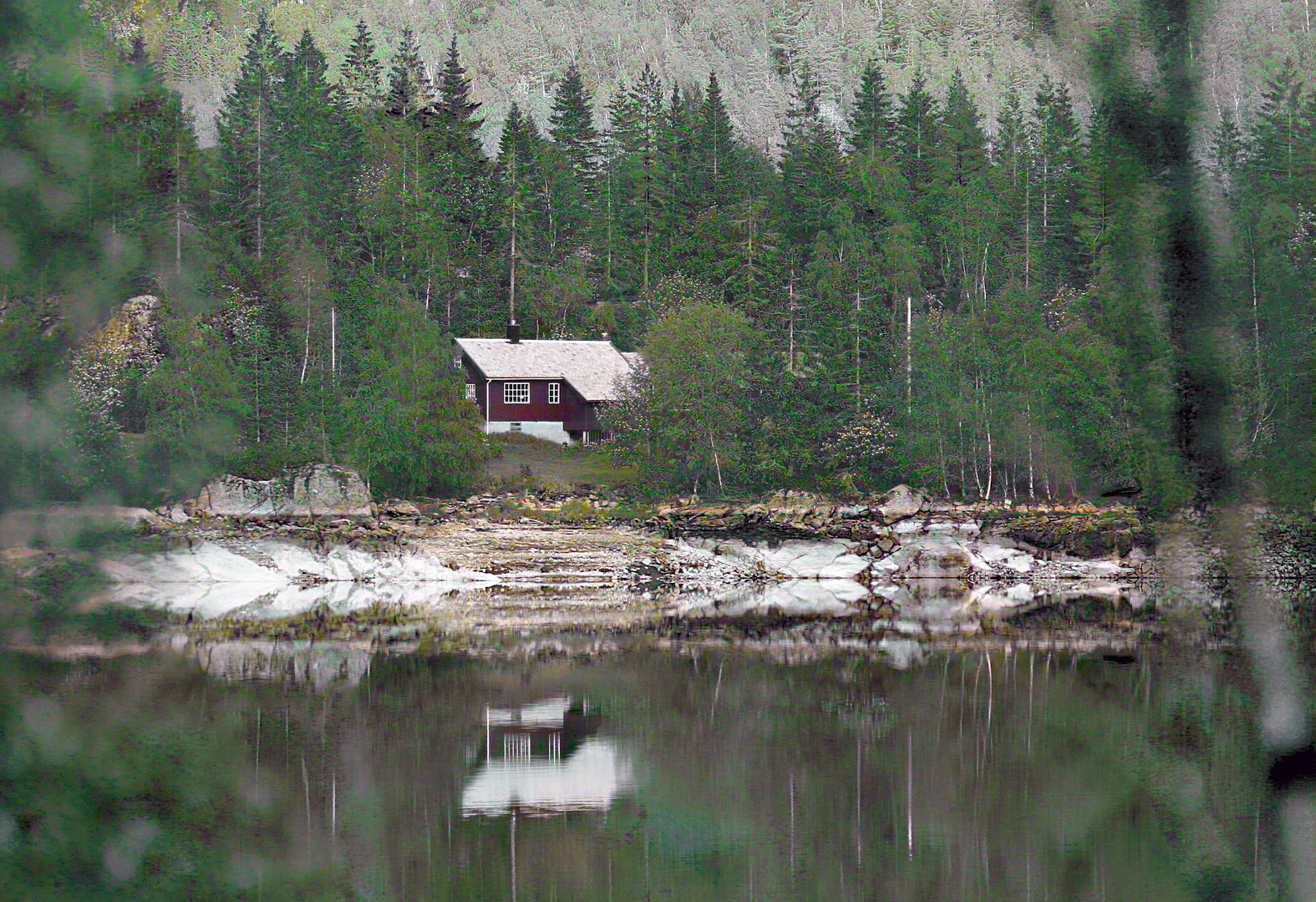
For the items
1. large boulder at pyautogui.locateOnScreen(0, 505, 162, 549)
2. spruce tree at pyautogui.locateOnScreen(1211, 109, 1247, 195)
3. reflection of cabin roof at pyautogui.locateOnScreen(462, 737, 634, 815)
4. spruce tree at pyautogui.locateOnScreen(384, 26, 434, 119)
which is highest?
spruce tree at pyautogui.locateOnScreen(384, 26, 434, 119)

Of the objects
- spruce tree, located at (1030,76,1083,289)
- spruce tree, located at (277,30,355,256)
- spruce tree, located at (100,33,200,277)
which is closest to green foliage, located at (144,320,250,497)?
spruce tree, located at (100,33,200,277)

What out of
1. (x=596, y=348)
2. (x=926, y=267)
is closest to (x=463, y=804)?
(x=596, y=348)

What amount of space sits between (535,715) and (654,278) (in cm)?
4728

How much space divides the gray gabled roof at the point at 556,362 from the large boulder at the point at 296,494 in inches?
422

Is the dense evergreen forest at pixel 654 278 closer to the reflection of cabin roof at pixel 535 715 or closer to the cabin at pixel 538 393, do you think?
the cabin at pixel 538 393

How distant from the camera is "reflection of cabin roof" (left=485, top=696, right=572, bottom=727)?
17.2m

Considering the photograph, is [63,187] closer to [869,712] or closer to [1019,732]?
[869,712]

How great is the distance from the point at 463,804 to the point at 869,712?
22.6ft

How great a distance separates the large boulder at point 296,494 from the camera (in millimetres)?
42125

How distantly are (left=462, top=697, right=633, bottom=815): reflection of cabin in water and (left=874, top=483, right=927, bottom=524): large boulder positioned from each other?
2703 centimetres

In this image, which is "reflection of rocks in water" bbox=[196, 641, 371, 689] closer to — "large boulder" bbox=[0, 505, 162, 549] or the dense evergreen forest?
the dense evergreen forest

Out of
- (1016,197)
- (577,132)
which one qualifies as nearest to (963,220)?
(1016,197)

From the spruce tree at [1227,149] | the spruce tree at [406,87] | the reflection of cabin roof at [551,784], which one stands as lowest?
the reflection of cabin roof at [551,784]

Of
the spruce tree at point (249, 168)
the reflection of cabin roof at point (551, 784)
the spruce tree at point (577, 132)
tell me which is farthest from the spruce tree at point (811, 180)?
the reflection of cabin roof at point (551, 784)
